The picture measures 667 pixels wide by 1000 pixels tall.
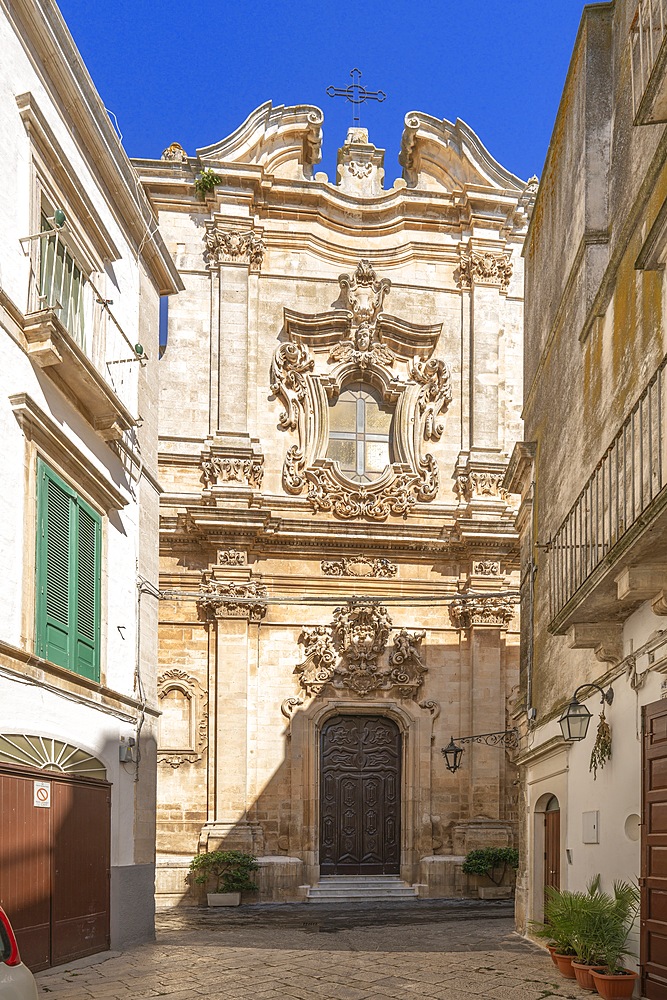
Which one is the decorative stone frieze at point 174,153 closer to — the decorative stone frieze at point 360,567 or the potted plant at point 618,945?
the decorative stone frieze at point 360,567

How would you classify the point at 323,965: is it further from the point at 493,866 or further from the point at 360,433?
the point at 360,433

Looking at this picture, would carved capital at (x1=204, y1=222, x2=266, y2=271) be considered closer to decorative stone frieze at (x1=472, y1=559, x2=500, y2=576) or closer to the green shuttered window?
decorative stone frieze at (x1=472, y1=559, x2=500, y2=576)

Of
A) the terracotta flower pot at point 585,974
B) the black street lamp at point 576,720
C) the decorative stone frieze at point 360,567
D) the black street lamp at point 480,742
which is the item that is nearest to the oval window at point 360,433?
the decorative stone frieze at point 360,567

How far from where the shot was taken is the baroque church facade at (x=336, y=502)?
Answer: 2061cm

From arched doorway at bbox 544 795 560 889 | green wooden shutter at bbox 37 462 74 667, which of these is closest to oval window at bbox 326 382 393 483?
arched doorway at bbox 544 795 560 889

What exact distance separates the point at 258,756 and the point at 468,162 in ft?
42.0

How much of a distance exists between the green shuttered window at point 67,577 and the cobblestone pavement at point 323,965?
2.87 meters

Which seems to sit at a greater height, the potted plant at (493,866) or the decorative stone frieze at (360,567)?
the decorative stone frieze at (360,567)

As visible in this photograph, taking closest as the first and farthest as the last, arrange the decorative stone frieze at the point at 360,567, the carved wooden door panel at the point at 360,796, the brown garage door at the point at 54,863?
the brown garage door at the point at 54,863
the carved wooden door panel at the point at 360,796
the decorative stone frieze at the point at 360,567

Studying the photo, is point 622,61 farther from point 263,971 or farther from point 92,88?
point 263,971

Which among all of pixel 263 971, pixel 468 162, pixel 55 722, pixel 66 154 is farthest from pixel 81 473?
pixel 468 162

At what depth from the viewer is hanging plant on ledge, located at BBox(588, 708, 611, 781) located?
965 centimetres

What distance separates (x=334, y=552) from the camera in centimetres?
2180

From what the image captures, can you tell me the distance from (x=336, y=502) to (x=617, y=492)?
44.2ft
